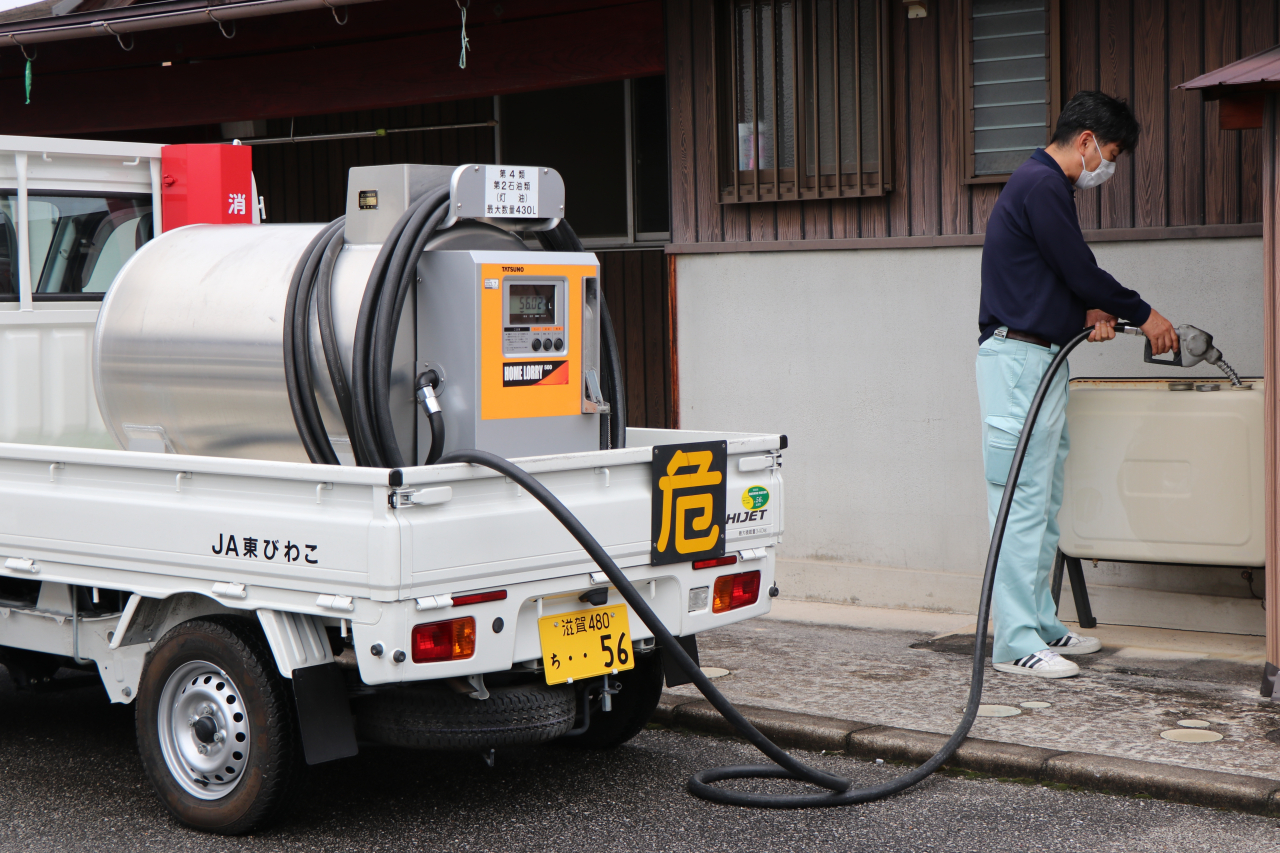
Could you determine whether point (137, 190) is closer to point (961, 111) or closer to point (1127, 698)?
point (961, 111)

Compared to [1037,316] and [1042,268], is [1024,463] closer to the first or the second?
[1037,316]

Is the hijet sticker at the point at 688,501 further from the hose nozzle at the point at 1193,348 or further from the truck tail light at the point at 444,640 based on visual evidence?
the hose nozzle at the point at 1193,348

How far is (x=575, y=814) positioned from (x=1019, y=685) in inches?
80.5

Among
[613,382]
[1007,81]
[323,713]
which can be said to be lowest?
[323,713]

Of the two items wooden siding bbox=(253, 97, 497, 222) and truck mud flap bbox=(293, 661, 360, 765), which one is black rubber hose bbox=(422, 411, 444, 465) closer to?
truck mud flap bbox=(293, 661, 360, 765)

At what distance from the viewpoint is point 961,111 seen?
6.80m

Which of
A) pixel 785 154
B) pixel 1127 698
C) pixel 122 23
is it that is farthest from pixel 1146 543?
pixel 122 23

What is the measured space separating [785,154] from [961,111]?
0.98 m

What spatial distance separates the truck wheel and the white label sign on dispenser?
60.0 inches

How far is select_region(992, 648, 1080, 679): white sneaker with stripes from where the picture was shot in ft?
18.7

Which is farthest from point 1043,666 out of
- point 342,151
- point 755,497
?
point 342,151

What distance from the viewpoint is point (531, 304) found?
464 cm

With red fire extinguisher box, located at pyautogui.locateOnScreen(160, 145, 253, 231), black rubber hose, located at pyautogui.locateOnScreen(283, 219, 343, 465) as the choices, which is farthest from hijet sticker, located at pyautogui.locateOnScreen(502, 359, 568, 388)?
red fire extinguisher box, located at pyautogui.locateOnScreen(160, 145, 253, 231)

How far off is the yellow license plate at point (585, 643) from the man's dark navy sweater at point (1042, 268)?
2.30 m
